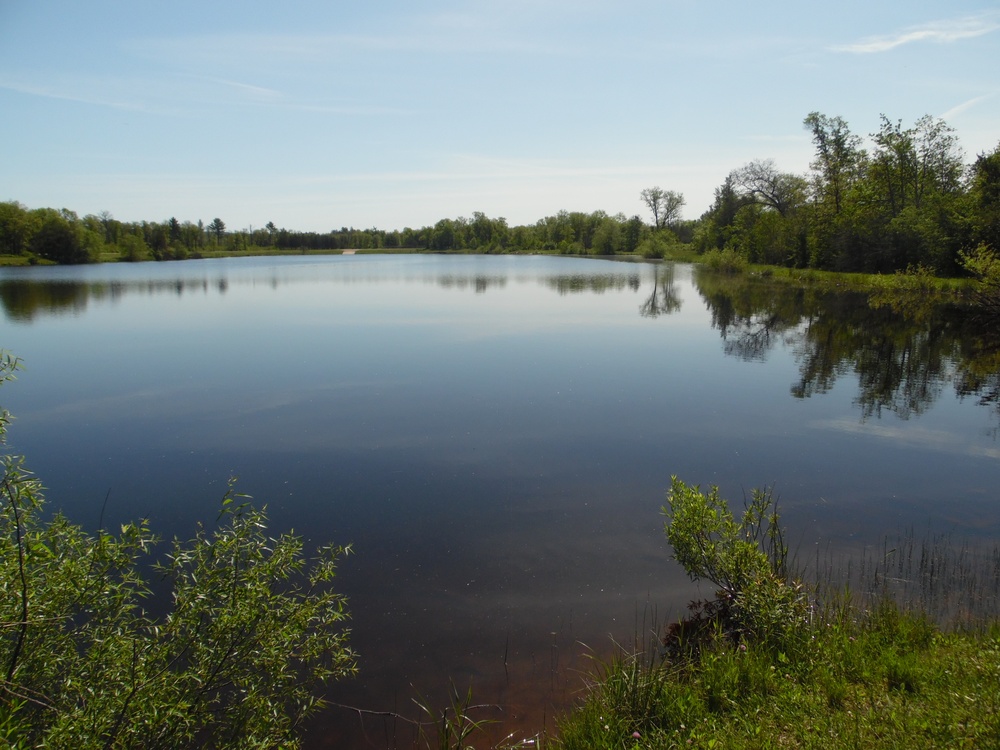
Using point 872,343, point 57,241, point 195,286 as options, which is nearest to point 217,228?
point 57,241

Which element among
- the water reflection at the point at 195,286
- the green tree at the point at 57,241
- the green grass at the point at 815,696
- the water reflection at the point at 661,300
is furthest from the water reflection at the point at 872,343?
the green tree at the point at 57,241

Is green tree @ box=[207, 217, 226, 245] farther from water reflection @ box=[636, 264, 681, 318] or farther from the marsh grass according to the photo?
the marsh grass

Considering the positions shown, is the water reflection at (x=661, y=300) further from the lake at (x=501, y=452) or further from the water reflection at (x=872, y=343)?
the lake at (x=501, y=452)

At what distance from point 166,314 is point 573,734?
32914mm

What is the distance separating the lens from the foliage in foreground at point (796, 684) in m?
4.02

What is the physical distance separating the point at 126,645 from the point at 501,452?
7904mm

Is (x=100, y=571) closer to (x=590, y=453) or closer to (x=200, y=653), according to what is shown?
(x=200, y=653)

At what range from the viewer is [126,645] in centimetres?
381

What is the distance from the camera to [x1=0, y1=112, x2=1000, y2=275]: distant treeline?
122 ft

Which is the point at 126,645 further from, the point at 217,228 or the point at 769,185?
the point at 217,228

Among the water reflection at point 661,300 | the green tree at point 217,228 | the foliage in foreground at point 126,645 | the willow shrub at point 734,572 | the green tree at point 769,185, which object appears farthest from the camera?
the green tree at point 217,228

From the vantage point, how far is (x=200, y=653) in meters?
4.05

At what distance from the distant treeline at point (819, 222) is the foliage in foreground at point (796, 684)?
36.8 metres

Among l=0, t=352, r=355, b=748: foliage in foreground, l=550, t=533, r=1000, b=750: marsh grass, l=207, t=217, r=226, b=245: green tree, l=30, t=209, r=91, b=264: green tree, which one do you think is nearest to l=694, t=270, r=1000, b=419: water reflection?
l=550, t=533, r=1000, b=750: marsh grass
